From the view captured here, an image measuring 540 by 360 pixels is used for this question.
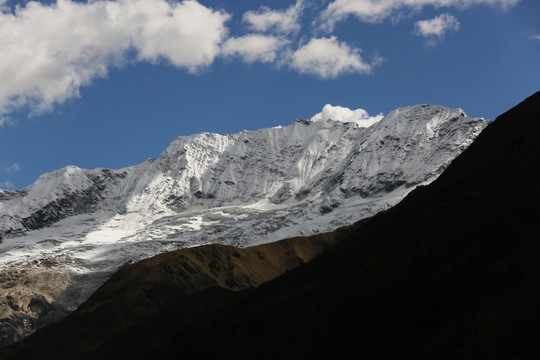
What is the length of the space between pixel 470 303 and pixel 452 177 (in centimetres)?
7368

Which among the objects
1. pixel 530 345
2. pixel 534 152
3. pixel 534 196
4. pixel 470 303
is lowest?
pixel 530 345

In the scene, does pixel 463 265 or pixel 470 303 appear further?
pixel 463 265

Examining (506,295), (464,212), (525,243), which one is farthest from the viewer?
(464,212)

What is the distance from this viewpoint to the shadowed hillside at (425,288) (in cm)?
10725

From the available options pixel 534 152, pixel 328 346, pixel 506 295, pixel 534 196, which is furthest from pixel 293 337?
pixel 534 152

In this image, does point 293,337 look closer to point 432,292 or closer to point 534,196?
point 432,292

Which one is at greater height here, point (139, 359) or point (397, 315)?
point (139, 359)

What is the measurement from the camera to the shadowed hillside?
352 feet

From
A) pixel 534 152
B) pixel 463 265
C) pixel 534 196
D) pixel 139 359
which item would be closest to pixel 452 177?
pixel 534 152

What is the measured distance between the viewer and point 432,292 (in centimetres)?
12288

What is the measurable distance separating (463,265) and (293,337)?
33448mm

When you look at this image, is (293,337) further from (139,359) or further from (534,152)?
(534,152)

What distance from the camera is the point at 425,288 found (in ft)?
411

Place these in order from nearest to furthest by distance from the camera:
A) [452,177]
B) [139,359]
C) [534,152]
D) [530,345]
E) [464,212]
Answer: [530,345]
[464,212]
[534,152]
[139,359]
[452,177]
